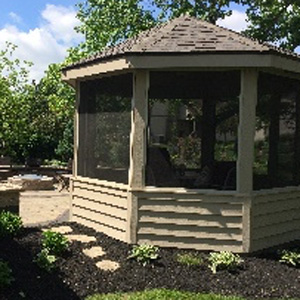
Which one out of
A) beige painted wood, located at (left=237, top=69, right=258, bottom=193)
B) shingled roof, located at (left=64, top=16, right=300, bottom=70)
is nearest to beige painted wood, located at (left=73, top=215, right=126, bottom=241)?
beige painted wood, located at (left=237, top=69, right=258, bottom=193)

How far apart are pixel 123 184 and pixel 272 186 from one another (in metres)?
2.68

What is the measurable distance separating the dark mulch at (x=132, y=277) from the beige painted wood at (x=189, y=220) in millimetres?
532

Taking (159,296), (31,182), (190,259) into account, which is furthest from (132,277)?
(31,182)

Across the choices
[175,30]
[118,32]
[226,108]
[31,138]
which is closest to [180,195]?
[226,108]

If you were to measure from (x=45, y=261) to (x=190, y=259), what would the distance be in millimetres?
2259

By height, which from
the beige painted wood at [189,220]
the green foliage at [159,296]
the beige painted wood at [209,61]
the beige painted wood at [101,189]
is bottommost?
the green foliage at [159,296]

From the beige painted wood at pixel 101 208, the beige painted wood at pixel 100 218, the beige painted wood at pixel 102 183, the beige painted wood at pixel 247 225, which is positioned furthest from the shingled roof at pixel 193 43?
the beige painted wood at pixel 100 218

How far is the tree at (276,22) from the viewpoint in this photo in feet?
65.1

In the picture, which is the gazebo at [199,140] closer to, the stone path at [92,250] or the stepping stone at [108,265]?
the stone path at [92,250]

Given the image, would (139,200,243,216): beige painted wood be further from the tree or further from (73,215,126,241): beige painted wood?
the tree

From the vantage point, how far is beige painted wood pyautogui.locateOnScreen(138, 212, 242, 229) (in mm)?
7395

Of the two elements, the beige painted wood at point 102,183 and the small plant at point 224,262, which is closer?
the small plant at point 224,262

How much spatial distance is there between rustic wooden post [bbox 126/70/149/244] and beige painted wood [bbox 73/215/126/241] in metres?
0.52

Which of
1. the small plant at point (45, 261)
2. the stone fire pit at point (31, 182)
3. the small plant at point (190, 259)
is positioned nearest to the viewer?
the small plant at point (45, 261)
